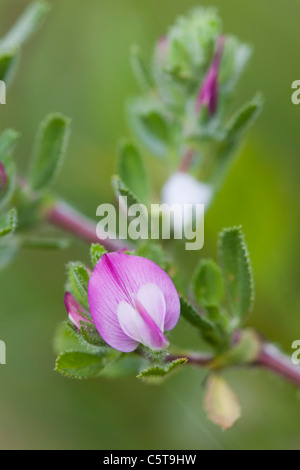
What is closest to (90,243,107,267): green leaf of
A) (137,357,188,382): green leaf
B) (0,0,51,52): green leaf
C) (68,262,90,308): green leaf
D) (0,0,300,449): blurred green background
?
(68,262,90,308): green leaf

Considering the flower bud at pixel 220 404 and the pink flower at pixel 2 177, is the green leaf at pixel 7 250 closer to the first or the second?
the pink flower at pixel 2 177

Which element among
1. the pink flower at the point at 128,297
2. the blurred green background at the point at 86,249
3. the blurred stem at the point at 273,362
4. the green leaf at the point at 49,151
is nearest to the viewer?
the pink flower at the point at 128,297

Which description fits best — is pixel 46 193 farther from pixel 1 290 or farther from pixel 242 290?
pixel 1 290

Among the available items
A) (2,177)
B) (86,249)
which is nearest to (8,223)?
(2,177)

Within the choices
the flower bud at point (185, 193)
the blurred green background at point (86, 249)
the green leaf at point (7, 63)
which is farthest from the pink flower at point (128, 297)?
the blurred green background at point (86, 249)

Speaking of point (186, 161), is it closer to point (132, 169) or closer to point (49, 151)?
point (132, 169)
